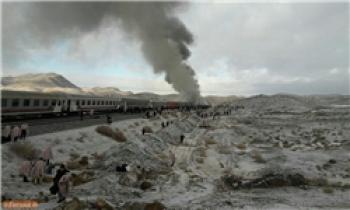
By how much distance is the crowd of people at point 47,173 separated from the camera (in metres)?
12.0

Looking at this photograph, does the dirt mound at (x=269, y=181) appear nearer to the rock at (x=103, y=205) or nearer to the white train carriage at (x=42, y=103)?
the rock at (x=103, y=205)

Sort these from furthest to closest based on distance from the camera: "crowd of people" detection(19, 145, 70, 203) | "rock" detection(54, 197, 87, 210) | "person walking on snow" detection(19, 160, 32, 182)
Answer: "person walking on snow" detection(19, 160, 32, 182), "crowd of people" detection(19, 145, 70, 203), "rock" detection(54, 197, 87, 210)

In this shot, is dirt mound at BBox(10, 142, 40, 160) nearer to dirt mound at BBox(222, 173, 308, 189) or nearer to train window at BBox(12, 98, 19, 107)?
dirt mound at BBox(222, 173, 308, 189)

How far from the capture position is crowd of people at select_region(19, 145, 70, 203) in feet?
39.5

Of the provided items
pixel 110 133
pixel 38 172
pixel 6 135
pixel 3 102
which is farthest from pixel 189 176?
pixel 3 102

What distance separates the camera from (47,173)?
15922mm

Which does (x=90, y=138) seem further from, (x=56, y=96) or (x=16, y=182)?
(x=56, y=96)

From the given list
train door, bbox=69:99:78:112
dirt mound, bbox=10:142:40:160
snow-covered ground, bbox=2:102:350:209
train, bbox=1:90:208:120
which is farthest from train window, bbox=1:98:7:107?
train door, bbox=69:99:78:112

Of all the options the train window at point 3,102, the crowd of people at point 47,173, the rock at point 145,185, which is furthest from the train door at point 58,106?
the rock at point 145,185

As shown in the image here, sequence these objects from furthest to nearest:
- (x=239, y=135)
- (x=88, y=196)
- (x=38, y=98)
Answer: (x=239, y=135) → (x=38, y=98) → (x=88, y=196)

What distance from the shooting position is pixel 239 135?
145 ft

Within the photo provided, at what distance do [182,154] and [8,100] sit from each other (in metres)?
16.1

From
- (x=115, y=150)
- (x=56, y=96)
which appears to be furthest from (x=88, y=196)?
(x=56, y=96)

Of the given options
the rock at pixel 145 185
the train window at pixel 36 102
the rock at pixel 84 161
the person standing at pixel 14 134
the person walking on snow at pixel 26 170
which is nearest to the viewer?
the person walking on snow at pixel 26 170
